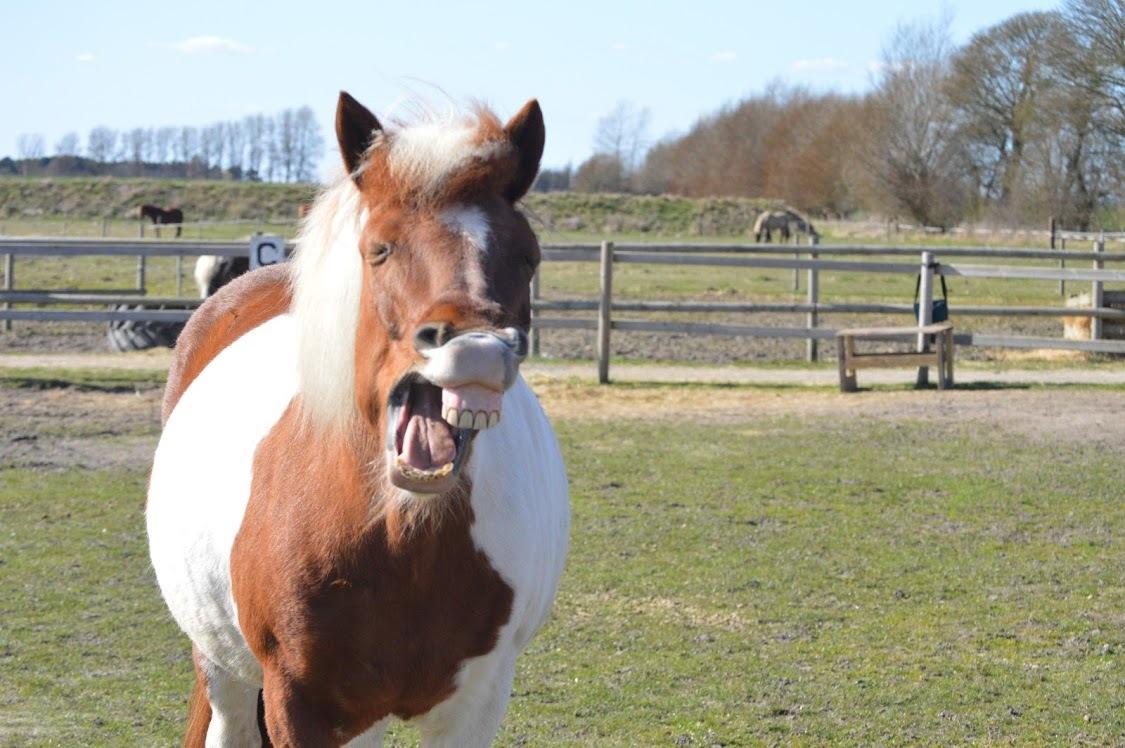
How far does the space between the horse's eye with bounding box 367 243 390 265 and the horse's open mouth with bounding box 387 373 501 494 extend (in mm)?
250

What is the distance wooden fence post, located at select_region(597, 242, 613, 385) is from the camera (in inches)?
510

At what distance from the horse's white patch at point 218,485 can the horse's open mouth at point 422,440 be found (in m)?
0.52

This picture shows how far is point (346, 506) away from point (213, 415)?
90 centimetres

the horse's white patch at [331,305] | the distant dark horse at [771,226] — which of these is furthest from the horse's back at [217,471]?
the distant dark horse at [771,226]

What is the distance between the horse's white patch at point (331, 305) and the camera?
2.47 m

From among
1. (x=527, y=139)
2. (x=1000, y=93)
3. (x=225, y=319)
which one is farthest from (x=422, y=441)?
(x=1000, y=93)

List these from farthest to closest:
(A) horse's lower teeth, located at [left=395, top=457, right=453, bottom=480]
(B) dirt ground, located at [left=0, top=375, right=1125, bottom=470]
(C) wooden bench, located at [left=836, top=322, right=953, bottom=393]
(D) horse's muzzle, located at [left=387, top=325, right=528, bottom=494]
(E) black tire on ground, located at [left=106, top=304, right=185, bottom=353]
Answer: (E) black tire on ground, located at [left=106, top=304, right=185, bottom=353], (C) wooden bench, located at [left=836, top=322, right=953, bottom=393], (B) dirt ground, located at [left=0, top=375, right=1125, bottom=470], (A) horse's lower teeth, located at [left=395, top=457, right=453, bottom=480], (D) horse's muzzle, located at [left=387, top=325, right=528, bottom=494]

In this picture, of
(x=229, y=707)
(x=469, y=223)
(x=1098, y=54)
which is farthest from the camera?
(x=1098, y=54)

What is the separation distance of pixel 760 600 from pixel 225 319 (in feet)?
9.64

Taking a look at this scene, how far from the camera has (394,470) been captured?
2.18m

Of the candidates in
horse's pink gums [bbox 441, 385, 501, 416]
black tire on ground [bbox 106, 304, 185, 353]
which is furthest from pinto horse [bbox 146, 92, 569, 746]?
black tire on ground [bbox 106, 304, 185, 353]

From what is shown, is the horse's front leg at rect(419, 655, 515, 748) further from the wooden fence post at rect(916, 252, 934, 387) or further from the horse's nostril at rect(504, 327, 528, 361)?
the wooden fence post at rect(916, 252, 934, 387)

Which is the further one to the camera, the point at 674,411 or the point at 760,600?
the point at 674,411

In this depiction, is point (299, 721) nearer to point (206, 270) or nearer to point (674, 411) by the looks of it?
point (674, 411)
